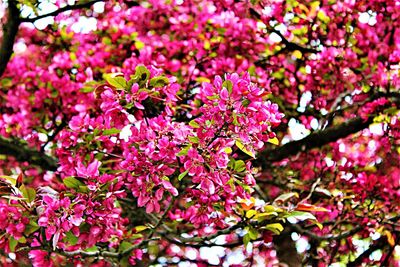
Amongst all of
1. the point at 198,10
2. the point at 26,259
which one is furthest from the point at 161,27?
the point at 26,259

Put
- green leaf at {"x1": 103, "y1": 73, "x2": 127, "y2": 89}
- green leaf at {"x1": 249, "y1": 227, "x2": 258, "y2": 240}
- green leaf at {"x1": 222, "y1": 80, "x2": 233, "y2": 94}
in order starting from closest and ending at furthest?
green leaf at {"x1": 222, "y1": 80, "x2": 233, "y2": 94} → green leaf at {"x1": 103, "y1": 73, "x2": 127, "y2": 89} → green leaf at {"x1": 249, "y1": 227, "x2": 258, "y2": 240}

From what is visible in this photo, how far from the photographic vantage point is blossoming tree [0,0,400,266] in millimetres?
3043

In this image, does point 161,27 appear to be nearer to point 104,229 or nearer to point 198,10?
point 198,10

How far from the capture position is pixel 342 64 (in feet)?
15.9

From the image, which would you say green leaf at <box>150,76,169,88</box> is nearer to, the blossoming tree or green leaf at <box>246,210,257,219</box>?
the blossoming tree

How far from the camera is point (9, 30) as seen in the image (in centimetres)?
358

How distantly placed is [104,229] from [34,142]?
2184 mm

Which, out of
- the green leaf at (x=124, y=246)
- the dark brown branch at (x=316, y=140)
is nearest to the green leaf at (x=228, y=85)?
the green leaf at (x=124, y=246)

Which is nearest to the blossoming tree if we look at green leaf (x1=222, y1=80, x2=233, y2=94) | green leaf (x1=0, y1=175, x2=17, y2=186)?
green leaf (x1=0, y1=175, x2=17, y2=186)

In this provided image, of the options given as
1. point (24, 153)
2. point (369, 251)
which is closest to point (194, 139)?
point (24, 153)

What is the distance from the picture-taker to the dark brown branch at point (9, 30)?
3.48 meters

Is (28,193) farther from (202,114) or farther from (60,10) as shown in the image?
(60,10)

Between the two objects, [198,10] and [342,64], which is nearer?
[342,64]

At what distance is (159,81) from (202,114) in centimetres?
50
